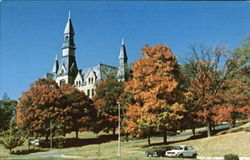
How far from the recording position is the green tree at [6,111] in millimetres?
63469

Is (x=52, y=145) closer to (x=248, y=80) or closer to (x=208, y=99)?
(x=208, y=99)

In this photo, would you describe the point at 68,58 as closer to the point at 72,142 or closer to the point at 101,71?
the point at 101,71

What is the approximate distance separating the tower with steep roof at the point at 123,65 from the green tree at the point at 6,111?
2943 centimetres

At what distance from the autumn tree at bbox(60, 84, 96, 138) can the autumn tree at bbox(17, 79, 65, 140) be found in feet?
4.18

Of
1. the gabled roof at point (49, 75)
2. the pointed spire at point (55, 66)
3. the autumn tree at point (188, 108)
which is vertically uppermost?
the pointed spire at point (55, 66)

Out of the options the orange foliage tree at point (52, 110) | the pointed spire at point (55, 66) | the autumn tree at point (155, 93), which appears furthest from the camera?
the pointed spire at point (55, 66)

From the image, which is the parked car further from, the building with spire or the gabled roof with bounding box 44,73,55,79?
the gabled roof with bounding box 44,73,55,79

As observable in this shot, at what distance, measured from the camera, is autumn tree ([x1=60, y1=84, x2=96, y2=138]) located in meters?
51.0

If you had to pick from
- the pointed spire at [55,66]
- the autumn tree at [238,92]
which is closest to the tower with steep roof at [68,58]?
the pointed spire at [55,66]

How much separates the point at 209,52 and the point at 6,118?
162 feet

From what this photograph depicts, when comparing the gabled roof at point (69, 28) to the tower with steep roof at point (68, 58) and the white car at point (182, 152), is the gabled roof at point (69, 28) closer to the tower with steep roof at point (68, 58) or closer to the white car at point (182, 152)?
the tower with steep roof at point (68, 58)

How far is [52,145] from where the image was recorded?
157ft

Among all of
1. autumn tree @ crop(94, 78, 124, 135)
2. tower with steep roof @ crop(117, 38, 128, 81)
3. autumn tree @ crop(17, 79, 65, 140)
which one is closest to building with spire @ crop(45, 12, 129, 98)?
tower with steep roof @ crop(117, 38, 128, 81)

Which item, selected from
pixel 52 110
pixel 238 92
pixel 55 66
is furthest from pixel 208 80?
pixel 55 66
